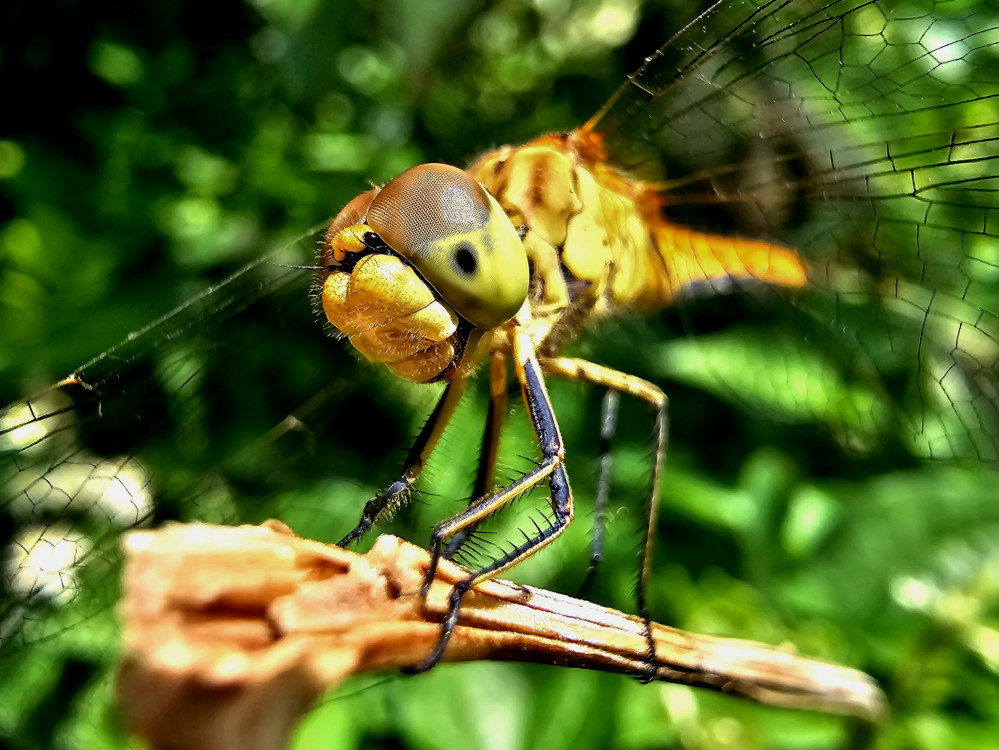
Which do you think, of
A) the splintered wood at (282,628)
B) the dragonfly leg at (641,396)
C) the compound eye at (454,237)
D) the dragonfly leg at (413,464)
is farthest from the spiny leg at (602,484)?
the splintered wood at (282,628)

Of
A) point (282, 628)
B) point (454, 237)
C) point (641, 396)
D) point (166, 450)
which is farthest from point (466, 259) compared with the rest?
point (166, 450)

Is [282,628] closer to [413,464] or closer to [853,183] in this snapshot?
[413,464]

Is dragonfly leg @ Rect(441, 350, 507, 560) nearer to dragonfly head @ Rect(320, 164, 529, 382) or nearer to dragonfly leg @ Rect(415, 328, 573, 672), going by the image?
dragonfly leg @ Rect(415, 328, 573, 672)

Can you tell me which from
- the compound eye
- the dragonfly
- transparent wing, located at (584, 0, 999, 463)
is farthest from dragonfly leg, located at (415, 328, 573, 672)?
transparent wing, located at (584, 0, 999, 463)

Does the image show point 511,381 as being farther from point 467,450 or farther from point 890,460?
point 890,460

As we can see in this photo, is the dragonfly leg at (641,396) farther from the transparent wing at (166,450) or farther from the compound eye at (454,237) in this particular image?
the transparent wing at (166,450)

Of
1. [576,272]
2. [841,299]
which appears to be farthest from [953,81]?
[576,272]
